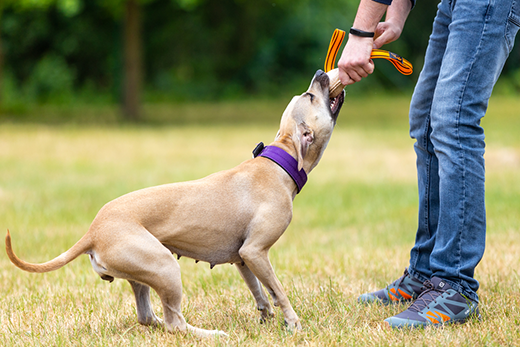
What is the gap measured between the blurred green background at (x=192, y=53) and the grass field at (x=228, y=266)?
953 centimetres

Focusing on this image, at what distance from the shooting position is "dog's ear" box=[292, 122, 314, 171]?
10.4ft

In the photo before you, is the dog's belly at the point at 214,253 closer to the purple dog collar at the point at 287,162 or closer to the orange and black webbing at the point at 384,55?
the purple dog collar at the point at 287,162

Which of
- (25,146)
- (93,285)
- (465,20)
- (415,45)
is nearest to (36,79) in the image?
(25,146)

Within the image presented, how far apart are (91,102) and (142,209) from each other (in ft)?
67.6

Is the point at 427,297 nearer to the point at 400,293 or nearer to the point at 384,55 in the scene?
the point at 400,293

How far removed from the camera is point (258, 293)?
319cm

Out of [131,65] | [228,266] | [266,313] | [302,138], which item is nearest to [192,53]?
[131,65]

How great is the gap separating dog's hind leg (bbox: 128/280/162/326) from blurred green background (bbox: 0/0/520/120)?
19.8m

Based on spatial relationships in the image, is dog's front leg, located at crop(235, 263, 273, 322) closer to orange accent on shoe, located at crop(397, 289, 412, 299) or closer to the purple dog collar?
the purple dog collar

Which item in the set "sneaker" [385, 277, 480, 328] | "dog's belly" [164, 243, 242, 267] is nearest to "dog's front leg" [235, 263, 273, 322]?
"dog's belly" [164, 243, 242, 267]

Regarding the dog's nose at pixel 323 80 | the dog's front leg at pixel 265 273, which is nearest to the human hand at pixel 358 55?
the dog's nose at pixel 323 80

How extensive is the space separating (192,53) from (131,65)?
29.2ft

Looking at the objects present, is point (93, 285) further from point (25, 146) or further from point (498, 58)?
point (25, 146)

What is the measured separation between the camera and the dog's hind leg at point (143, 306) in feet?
9.90
